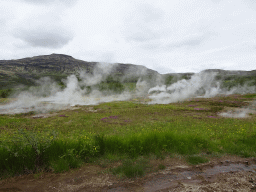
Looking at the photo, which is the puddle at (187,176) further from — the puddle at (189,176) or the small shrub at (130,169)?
the small shrub at (130,169)

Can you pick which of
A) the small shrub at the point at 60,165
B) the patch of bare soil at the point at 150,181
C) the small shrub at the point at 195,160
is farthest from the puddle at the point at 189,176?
the small shrub at the point at 60,165

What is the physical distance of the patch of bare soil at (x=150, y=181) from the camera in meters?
4.76

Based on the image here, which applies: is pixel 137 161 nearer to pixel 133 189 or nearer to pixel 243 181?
pixel 133 189

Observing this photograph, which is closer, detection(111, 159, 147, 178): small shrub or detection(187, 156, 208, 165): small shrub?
detection(111, 159, 147, 178): small shrub

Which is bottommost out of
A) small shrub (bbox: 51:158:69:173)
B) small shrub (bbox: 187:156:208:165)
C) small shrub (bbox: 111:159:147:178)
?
small shrub (bbox: 187:156:208:165)

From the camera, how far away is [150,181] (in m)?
5.20

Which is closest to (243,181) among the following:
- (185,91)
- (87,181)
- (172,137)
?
(172,137)

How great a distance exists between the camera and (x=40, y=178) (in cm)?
529

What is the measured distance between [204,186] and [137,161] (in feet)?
9.51

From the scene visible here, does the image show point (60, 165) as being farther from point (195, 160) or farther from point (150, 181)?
point (195, 160)

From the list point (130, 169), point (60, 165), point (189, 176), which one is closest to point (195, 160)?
point (189, 176)

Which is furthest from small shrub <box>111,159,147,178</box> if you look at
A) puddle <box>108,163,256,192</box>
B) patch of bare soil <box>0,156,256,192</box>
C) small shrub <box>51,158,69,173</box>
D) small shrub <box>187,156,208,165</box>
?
small shrub <box>187,156,208,165</box>

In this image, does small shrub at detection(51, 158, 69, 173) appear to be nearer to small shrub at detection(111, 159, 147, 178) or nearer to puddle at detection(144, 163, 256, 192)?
small shrub at detection(111, 159, 147, 178)

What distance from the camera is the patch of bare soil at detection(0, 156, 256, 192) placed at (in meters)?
4.76
